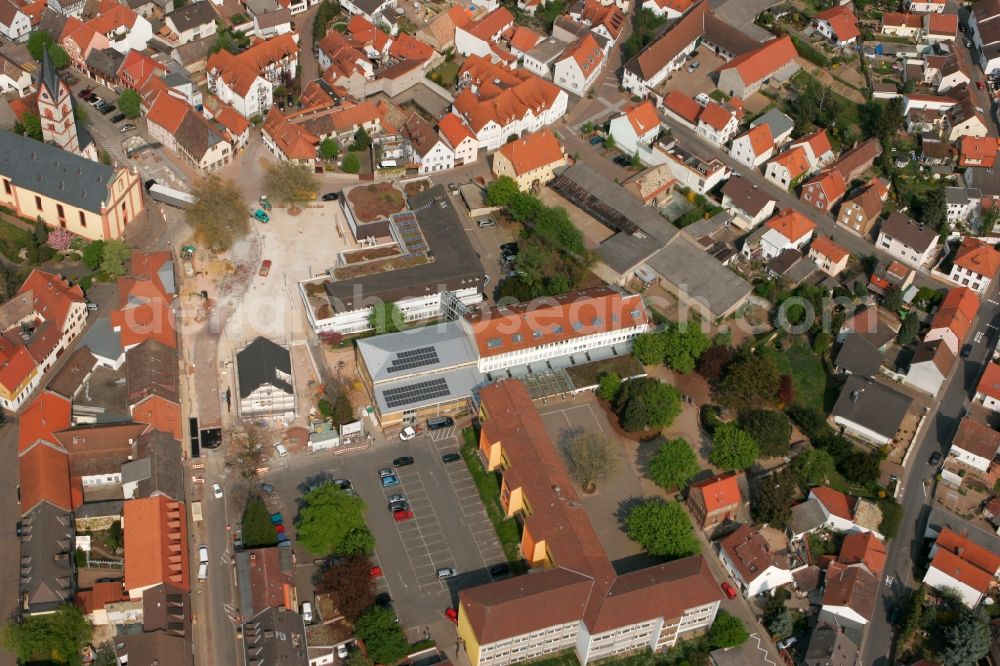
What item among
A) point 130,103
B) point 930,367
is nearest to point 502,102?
point 130,103

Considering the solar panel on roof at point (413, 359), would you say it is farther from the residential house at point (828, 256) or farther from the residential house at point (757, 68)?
the residential house at point (757, 68)

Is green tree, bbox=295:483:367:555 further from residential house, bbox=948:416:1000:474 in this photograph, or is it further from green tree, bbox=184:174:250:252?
residential house, bbox=948:416:1000:474

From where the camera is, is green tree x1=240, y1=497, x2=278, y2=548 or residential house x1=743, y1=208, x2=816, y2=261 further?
Answer: residential house x1=743, y1=208, x2=816, y2=261

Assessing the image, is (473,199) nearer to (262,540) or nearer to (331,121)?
(331,121)

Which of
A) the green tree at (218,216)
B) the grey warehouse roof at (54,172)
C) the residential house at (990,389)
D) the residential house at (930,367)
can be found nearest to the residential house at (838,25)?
the residential house at (930,367)

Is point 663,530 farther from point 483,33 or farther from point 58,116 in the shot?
point 483,33

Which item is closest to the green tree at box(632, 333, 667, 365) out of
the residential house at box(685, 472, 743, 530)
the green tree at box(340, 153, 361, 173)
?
the residential house at box(685, 472, 743, 530)
